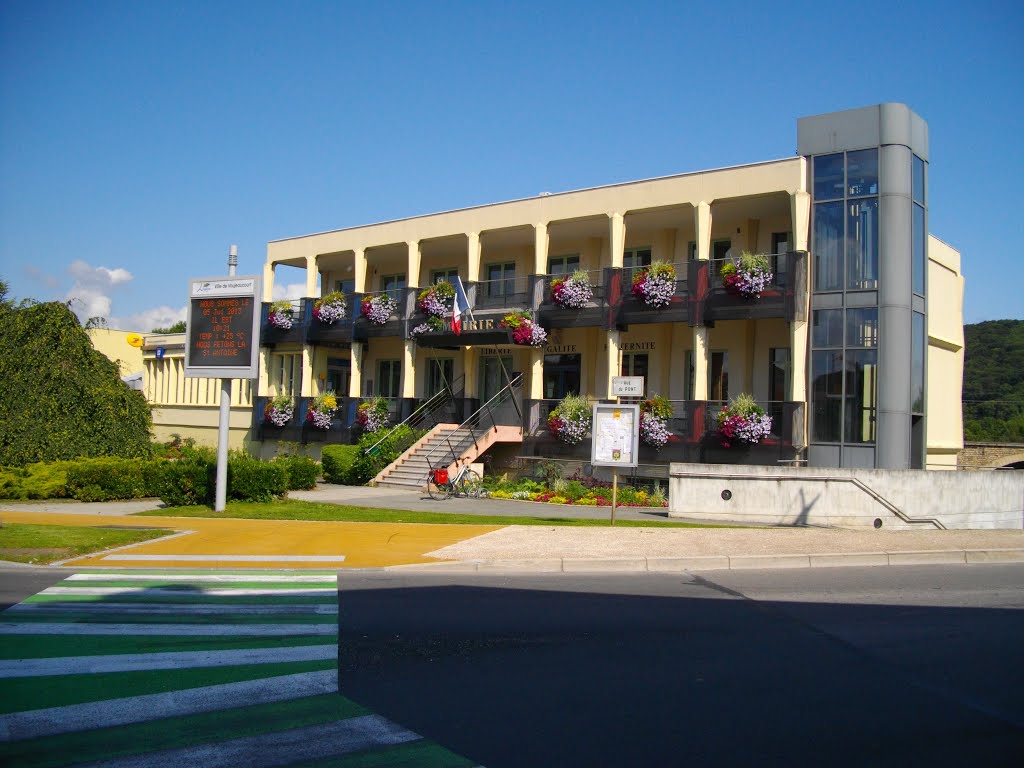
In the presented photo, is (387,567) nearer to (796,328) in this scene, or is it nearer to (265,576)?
(265,576)

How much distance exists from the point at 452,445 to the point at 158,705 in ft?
68.1

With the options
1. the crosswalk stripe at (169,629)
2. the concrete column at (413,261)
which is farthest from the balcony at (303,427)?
the crosswalk stripe at (169,629)

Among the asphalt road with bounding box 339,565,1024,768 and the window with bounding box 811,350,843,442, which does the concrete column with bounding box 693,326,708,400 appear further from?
the asphalt road with bounding box 339,565,1024,768

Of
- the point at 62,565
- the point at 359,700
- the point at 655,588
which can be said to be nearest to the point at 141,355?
the point at 62,565

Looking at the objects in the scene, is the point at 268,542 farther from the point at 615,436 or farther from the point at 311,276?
the point at 311,276

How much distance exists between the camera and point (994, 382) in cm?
6775

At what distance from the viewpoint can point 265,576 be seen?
37.5 ft

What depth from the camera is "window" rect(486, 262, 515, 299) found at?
2900 centimetres

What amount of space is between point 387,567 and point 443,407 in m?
18.6

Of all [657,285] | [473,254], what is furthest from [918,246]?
[473,254]

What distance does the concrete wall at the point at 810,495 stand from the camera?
18844 millimetres

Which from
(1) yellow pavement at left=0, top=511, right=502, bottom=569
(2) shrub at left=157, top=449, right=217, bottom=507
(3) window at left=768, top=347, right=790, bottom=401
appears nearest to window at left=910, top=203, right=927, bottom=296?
(3) window at left=768, top=347, right=790, bottom=401

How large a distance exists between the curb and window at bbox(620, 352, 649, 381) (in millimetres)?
14103

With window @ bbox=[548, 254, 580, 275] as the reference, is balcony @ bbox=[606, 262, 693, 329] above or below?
below
